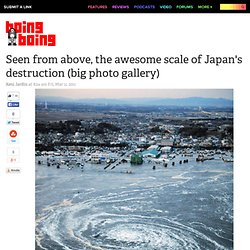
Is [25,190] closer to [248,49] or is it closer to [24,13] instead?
[24,13]

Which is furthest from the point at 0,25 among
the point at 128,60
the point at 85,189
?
the point at 85,189

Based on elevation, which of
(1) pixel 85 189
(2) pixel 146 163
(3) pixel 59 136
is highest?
(3) pixel 59 136
